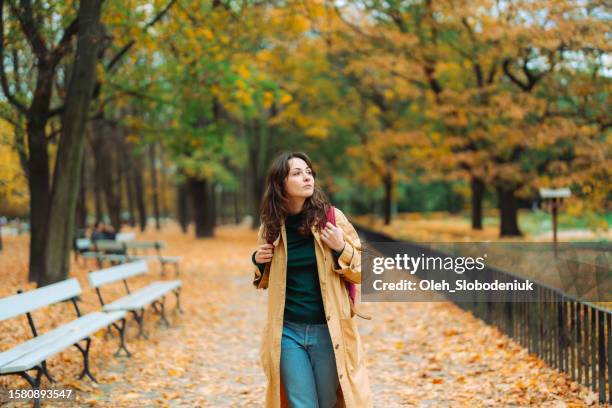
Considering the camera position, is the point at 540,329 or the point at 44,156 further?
the point at 44,156

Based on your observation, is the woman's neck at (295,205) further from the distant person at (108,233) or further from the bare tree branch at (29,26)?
the distant person at (108,233)

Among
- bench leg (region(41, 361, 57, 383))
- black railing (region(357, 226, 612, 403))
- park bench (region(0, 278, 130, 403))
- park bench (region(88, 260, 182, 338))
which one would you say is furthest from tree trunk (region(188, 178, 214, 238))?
bench leg (region(41, 361, 57, 383))

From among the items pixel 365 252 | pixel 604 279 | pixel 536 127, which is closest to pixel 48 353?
pixel 365 252

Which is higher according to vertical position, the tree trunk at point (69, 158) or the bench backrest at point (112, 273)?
the tree trunk at point (69, 158)

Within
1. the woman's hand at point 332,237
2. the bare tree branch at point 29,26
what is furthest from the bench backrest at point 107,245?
the woman's hand at point 332,237

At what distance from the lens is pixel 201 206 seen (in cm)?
3089

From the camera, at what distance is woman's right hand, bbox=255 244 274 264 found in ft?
11.4

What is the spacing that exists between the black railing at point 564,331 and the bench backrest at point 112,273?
422cm

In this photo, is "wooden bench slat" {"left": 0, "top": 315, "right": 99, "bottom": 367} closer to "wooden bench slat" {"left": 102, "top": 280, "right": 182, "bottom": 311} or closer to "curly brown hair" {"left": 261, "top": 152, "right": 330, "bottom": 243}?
"wooden bench slat" {"left": 102, "top": 280, "right": 182, "bottom": 311}

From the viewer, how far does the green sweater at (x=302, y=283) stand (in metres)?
3.42

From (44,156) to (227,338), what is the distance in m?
5.56

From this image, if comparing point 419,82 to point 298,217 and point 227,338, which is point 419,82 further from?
point 298,217

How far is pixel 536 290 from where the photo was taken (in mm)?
7062

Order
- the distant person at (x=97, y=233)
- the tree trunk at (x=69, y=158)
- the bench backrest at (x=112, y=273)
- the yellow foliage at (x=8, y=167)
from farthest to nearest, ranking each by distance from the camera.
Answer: the distant person at (x=97, y=233), the yellow foliage at (x=8, y=167), the tree trunk at (x=69, y=158), the bench backrest at (x=112, y=273)
